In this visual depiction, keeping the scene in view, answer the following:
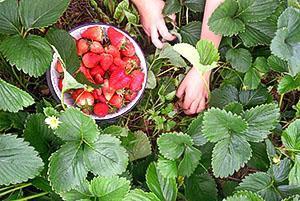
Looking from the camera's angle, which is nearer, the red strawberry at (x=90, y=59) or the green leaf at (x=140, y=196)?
the green leaf at (x=140, y=196)

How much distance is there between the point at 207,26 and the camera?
128cm

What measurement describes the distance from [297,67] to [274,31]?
0.42ft

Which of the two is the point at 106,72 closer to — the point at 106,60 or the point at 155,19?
the point at 106,60

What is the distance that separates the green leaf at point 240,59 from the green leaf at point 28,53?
0.44 meters

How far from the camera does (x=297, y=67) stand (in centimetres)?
117

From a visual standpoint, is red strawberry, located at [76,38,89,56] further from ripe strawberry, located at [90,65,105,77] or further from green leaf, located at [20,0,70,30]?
green leaf, located at [20,0,70,30]

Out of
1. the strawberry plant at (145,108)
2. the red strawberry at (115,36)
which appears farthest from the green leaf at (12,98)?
the red strawberry at (115,36)

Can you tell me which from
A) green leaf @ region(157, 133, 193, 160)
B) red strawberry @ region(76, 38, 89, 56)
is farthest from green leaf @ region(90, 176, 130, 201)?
red strawberry @ region(76, 38, 89, 56)

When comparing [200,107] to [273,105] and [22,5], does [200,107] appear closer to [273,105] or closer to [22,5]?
[273,105]

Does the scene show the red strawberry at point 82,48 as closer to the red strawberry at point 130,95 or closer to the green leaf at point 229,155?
the red strawberry at point 130,95

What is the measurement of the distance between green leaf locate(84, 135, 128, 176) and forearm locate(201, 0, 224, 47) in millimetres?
363

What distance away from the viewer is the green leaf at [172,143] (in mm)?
1123

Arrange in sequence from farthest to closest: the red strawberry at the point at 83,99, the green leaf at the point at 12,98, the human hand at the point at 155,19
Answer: the human hand at the point at 155,19
the red strawberry at the point at 83,99
the green leaf at the point at 12,98

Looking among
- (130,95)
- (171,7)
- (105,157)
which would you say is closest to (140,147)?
(130,95)
